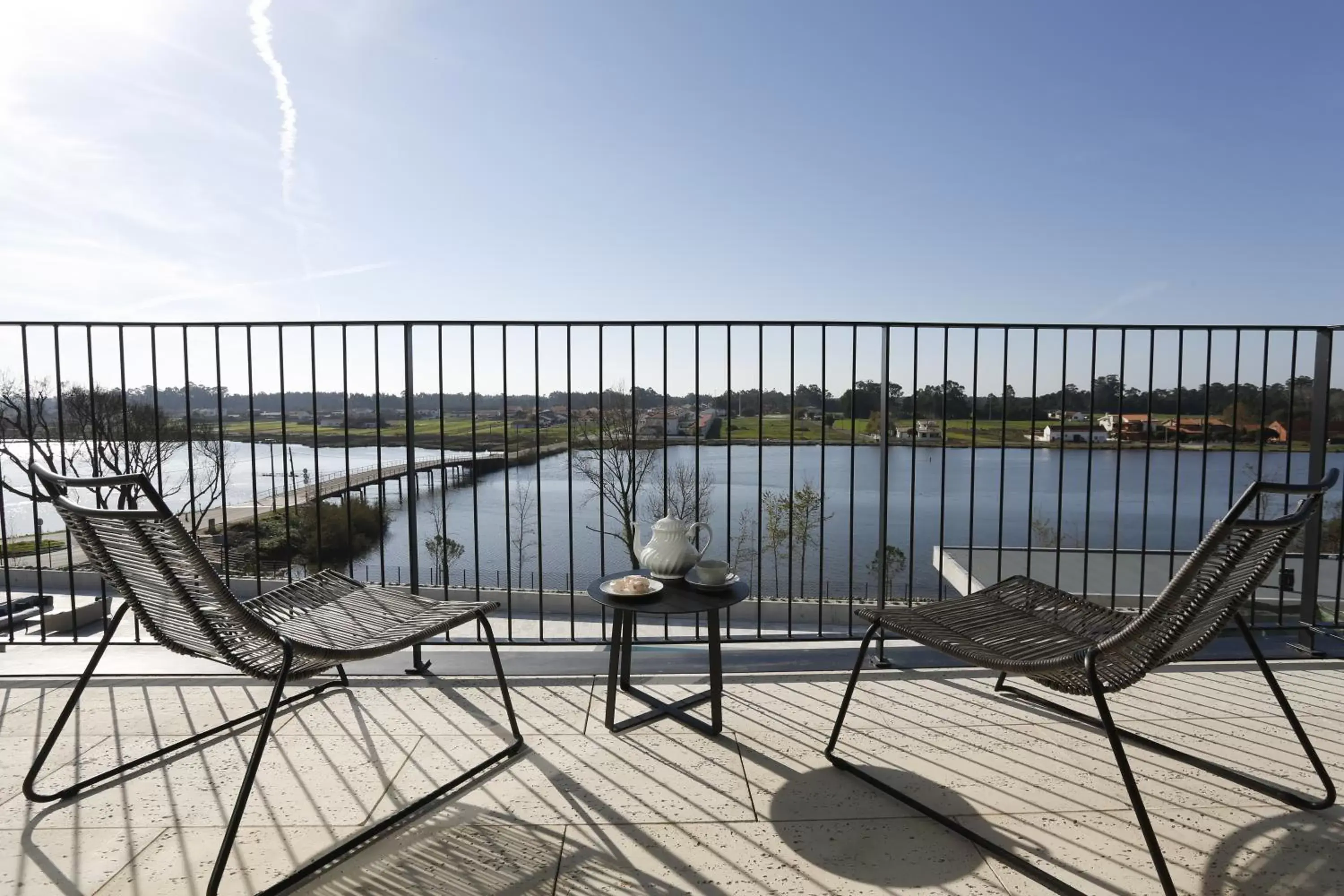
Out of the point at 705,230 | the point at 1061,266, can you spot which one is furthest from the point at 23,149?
the point at 1061,266

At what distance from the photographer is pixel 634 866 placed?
1.41 meters

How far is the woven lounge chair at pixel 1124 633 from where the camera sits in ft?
4.31

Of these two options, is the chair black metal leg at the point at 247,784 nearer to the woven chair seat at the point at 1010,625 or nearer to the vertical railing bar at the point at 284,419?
the vertical railing bar at the point at 284,419

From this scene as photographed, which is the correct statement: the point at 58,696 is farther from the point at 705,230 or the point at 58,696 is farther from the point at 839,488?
the point at 839,488

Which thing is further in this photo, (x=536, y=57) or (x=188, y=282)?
(x=188, y=282)

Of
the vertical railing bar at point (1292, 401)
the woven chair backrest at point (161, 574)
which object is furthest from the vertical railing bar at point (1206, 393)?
the woven chair backrest at point (161, 574)

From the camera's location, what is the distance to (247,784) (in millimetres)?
1279

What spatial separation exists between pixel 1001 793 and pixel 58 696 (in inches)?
114

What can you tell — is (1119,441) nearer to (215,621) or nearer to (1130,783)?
(1130,783)

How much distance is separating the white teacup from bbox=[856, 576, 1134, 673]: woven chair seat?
Answer: 1.34 feet

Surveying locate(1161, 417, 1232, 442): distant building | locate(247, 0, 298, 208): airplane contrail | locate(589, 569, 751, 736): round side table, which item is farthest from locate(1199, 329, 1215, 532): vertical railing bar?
locate(247, 0, 298, 208): airplane contrail

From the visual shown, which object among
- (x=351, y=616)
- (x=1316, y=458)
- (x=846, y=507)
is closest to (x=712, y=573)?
(x=351, y=616)

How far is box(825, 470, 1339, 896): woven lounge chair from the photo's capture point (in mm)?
1314

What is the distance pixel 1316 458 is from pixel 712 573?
252cm
